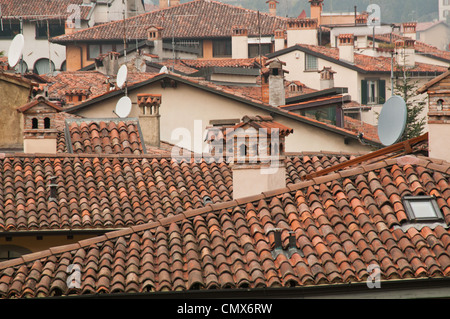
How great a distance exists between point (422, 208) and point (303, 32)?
166ft

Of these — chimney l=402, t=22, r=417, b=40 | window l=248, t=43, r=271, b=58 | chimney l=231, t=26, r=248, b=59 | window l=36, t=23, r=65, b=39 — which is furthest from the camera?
window l=36, t=23, r=65, b=39

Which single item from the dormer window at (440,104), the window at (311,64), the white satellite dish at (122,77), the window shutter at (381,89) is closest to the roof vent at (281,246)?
the dormer window at (440,104)

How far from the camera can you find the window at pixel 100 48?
72750mm

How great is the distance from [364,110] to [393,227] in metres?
37.2

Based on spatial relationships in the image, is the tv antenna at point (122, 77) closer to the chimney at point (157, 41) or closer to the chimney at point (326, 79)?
the chimney at point (326, 79)

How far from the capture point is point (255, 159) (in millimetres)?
17734

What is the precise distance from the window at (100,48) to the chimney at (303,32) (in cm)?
1373

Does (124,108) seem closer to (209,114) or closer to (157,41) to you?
(209,114)

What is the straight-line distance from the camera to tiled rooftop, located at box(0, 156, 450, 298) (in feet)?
44.5

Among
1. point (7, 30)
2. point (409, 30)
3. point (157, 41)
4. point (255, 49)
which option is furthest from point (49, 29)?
point (409, 30)

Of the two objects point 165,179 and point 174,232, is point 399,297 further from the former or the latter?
point 165,179

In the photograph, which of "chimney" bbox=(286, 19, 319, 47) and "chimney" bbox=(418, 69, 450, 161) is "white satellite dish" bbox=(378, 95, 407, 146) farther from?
"chimney" bbox=(286, 19, 319, 47)

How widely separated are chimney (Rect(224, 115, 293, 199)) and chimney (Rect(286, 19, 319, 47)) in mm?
47092

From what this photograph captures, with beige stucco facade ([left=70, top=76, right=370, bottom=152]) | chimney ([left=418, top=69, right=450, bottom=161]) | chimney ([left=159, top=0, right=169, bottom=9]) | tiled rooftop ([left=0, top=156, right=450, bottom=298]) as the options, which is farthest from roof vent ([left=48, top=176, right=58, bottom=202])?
chimney ([left=159, top=0, right=169, bottom=9])
